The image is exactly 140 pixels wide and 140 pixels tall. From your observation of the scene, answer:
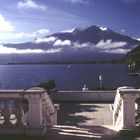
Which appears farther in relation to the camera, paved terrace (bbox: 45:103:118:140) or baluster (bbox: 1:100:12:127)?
paved terrace (bbox: 45:103:118:140)

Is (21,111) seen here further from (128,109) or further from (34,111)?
(128,109)

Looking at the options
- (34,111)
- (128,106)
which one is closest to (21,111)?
(34,111)

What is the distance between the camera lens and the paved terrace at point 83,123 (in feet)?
26.5

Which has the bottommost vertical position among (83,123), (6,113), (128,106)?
(83,123)

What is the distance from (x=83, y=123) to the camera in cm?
1388

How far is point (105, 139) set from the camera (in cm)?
788

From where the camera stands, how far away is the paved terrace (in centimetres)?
807

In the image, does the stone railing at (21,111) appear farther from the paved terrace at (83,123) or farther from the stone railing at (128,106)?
the stone railing at (128,106)

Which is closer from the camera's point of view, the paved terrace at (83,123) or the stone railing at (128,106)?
the stone railing at (128,106)

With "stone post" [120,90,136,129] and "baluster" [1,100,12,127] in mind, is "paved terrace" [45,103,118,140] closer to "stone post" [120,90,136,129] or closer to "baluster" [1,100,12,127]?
"stone post" [120,90,136,129]

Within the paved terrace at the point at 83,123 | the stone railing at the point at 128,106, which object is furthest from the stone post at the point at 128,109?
the paved terrace at the point at 83,123

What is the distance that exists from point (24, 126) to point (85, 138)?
155cm

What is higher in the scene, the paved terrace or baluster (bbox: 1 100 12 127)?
baluster (bbox: 1 100 12 127)

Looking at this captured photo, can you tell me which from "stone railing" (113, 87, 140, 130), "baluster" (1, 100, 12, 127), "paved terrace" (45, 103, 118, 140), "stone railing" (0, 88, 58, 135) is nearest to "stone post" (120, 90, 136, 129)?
"stone railing" (113, 87, 140, 130)
